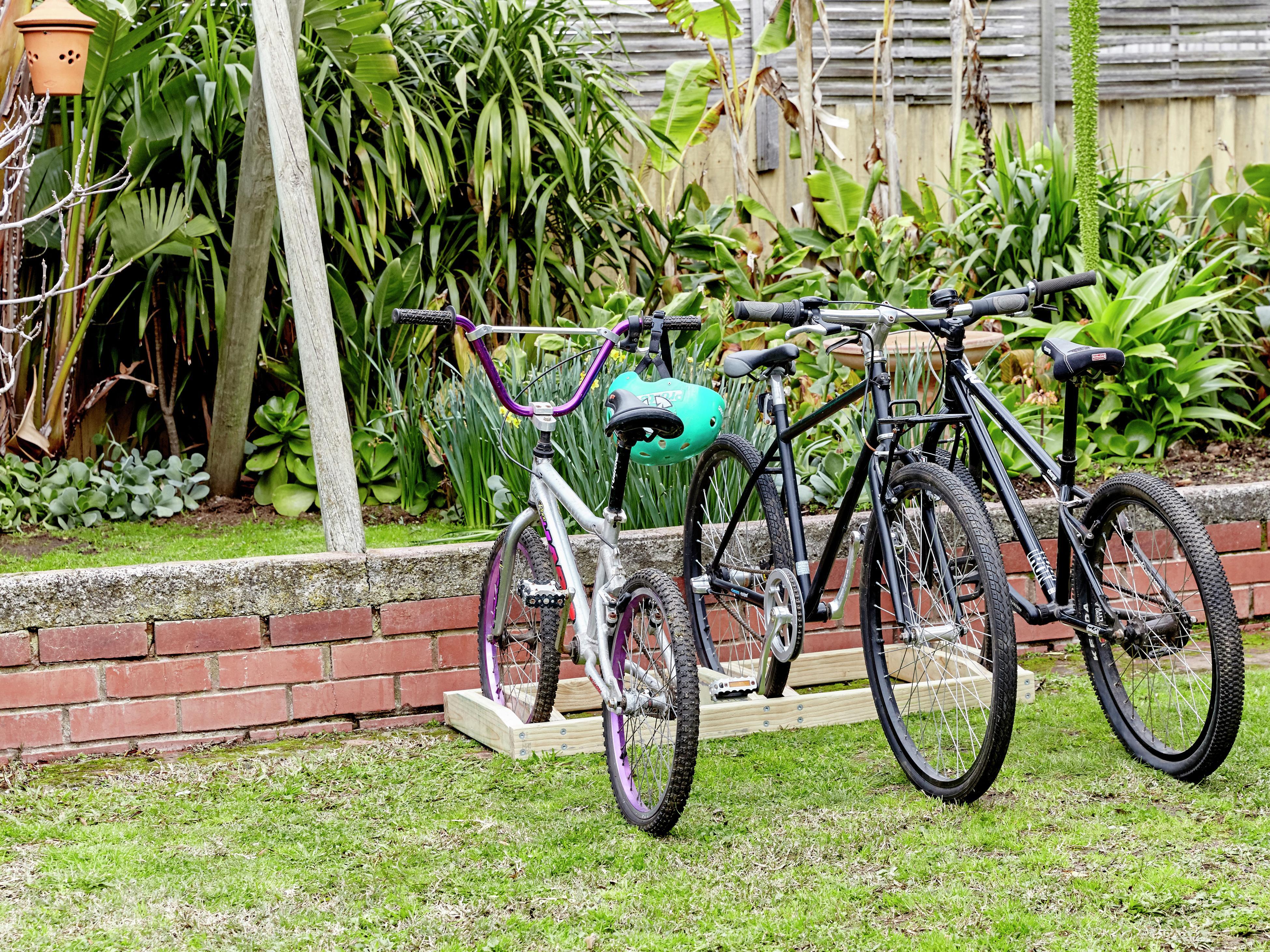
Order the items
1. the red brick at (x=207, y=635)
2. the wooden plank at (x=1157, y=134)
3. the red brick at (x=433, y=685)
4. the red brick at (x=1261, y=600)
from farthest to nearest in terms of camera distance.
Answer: the wooden plank at (x=1157, y=134), the red brick at (x=1261, y=600), the red brick at (x=433, y=685), the red brick at (x=207, y=635)

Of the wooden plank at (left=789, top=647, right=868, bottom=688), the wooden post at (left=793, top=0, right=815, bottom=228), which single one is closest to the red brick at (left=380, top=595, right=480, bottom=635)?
the wooden plank at (left=789, top=647, right=868, bottom=688)

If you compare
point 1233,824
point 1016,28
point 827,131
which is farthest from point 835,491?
point 1016,28

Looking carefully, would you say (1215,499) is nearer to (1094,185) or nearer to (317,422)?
(1094,185)

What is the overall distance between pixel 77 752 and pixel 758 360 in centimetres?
213

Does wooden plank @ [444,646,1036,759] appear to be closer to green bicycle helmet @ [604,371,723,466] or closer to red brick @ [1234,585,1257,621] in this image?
green bicycle helmet @ [604,371,723,466]

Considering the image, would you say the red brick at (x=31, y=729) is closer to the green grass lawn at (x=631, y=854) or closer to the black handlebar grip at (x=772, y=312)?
the green grass lawn at (x=631, y=854)

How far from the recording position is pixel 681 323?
11.3 ft

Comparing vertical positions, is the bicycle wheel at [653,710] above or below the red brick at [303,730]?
above

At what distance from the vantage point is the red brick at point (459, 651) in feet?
12.6

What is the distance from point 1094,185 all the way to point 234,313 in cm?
333

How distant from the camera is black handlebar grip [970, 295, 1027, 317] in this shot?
3.18 m

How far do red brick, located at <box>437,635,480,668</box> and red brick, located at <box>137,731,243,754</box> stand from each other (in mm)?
604

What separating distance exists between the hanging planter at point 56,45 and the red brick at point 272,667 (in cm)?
195

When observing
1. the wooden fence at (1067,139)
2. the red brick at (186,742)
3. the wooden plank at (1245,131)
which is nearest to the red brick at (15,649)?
the red brick at (186,742)
